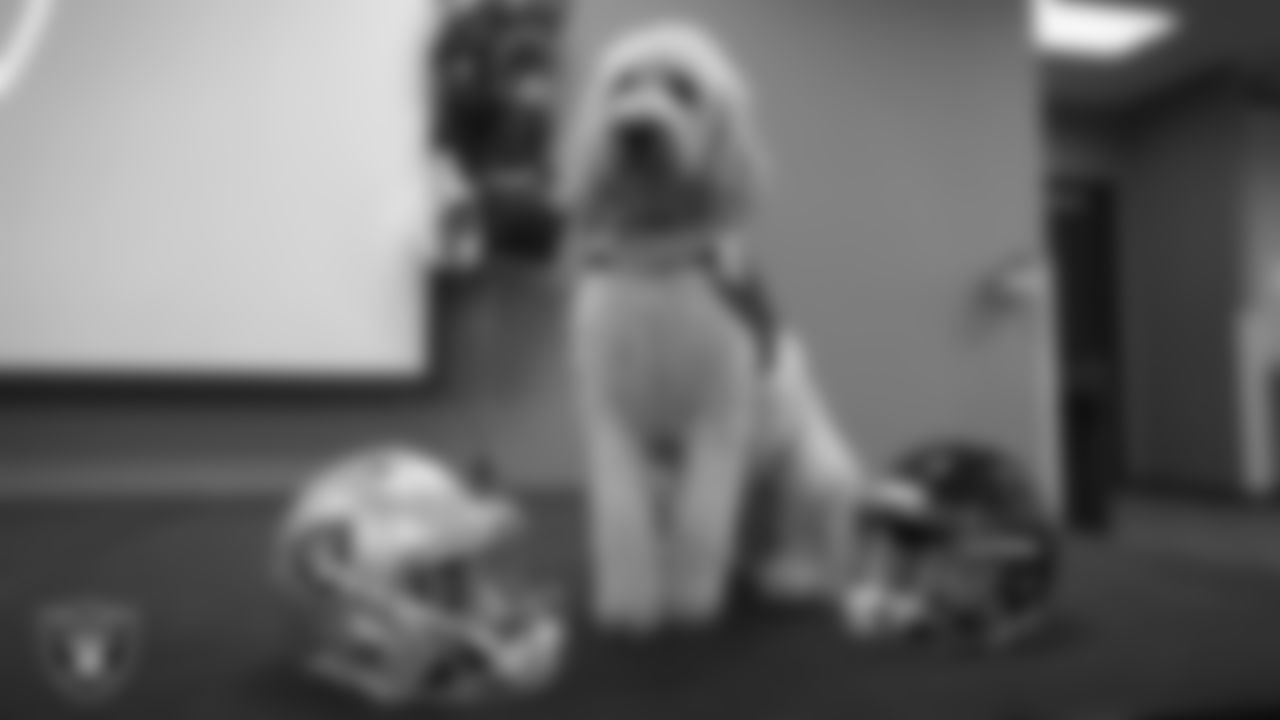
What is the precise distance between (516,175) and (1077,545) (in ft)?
1.95

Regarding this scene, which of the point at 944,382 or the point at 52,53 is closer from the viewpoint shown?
the point at 52,53

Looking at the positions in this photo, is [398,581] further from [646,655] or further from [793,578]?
[793,578]

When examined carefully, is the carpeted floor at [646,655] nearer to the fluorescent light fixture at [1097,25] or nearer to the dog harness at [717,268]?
the dog harness at [717,268]

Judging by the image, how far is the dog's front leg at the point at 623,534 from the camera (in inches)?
18.9

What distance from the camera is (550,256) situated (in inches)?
30.0

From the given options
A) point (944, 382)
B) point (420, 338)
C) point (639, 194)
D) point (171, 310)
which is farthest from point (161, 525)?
point (944, 382)

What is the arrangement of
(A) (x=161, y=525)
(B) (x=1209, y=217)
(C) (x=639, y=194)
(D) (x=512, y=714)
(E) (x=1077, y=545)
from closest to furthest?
1. (D) (x=512, y=714)
2. (C) (x=639, y=194)
3. (A) (x=161, y=525)
4. (E) (x=1077, y=545)
5. (B) (x=1209, y=217)

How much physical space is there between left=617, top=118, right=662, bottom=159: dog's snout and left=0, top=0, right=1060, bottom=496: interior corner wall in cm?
24

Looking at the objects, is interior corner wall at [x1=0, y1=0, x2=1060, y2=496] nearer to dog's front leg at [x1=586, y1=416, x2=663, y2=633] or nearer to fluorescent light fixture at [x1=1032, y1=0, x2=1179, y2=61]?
fluorescent light fixture at [x1=1032, y1=0, x2=1179, y2=61]

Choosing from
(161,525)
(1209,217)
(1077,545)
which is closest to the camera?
(161,525)

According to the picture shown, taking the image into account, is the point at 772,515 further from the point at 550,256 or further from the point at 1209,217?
the point at 1209,217

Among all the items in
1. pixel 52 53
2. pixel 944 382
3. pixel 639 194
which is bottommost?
pixel 944 382

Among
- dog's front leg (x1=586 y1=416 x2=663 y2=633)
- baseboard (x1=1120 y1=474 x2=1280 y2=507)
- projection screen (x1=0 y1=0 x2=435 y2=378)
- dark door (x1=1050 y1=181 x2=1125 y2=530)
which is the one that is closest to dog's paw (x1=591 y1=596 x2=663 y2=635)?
dog's front leg (x1=586 y1=416 x2=663 y2=633)

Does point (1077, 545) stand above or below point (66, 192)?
below
